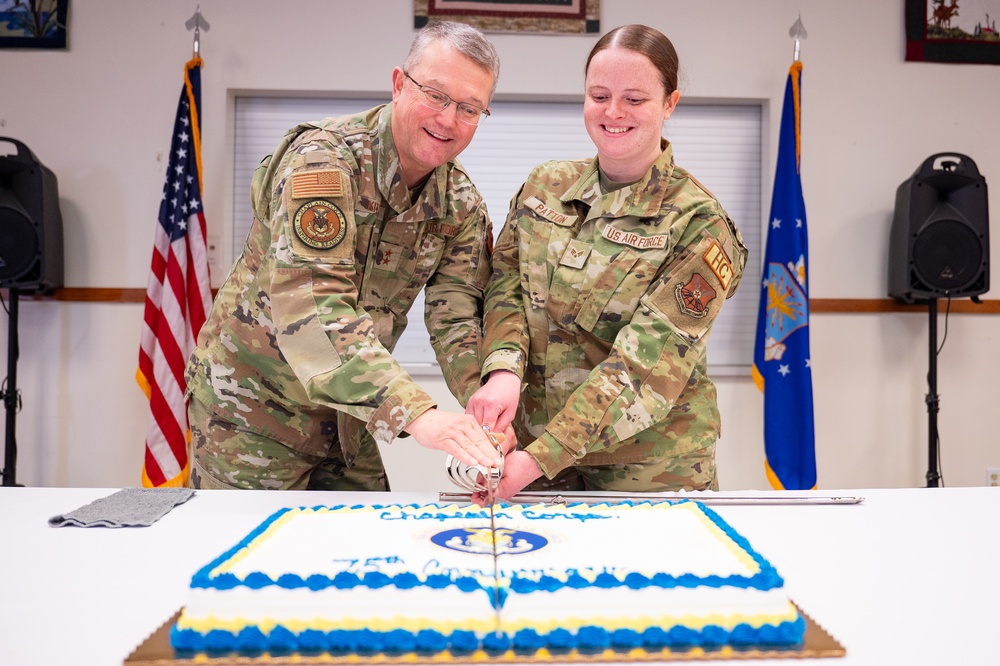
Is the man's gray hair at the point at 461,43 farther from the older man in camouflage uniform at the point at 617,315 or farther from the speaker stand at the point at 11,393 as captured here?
the speaker stand at the point at 11,393

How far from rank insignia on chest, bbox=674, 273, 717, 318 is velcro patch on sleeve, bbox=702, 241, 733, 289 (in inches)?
1.4

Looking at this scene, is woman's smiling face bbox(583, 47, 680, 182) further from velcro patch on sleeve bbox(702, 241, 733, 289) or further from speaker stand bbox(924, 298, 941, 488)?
speaker stand bbox(924, 298, 941, 488)

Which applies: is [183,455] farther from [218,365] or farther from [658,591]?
[658,591]

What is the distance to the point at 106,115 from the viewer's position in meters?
3.77

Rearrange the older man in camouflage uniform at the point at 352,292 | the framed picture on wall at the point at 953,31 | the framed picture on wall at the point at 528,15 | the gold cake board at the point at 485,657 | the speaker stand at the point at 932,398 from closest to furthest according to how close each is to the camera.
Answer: the gold cake board at the point at 485,657
the older man in camouflage uniform at the point at 352,292
the speaker stand at the point at 932,398
the framed picture on wall at the point at 528,15
the framed picture on wall at the point at 953,31

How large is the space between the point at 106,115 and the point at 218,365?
2706 millimetres

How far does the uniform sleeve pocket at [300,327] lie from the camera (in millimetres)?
1353

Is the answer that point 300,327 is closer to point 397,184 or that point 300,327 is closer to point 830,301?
point 397,184

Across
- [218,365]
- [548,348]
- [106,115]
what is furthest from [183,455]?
[548,348]

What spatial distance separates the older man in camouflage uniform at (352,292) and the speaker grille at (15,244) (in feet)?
7.19

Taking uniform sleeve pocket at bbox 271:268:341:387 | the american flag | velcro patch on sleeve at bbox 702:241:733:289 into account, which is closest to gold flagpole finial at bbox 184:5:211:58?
the american flag

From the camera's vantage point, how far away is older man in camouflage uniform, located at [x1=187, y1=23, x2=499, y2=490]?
4.42 feet

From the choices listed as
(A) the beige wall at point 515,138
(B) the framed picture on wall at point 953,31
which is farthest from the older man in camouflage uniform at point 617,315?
(B) the framed picture on wall at point 953,31

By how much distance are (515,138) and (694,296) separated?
247 cm
